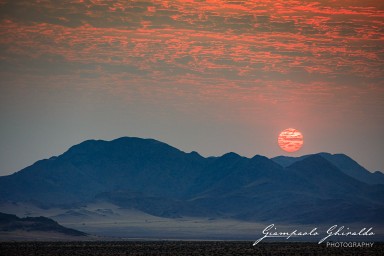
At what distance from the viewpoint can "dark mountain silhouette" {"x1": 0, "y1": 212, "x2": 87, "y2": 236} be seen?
489 ft

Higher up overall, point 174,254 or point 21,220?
point 21,220

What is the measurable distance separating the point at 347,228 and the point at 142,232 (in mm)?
58118

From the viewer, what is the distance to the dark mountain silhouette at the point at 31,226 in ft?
489

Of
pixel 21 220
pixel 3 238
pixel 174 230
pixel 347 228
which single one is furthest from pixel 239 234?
pixel 3 238

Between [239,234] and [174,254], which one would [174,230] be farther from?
[174,254]

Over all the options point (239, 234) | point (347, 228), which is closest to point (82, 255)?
point (239, 234)

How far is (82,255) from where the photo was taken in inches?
3214

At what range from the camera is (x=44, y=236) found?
467 feet

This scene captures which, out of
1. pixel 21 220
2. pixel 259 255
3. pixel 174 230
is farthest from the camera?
pixel 174 230

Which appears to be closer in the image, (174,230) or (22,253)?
(22,253)

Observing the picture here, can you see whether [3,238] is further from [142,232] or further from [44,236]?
[142,232]

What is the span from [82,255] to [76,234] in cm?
6588

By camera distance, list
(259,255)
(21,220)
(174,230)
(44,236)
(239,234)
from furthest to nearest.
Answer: (174,230)
(239,234)
(21,220)
(44,236)
(259,255)

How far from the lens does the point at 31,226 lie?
5994 inches
